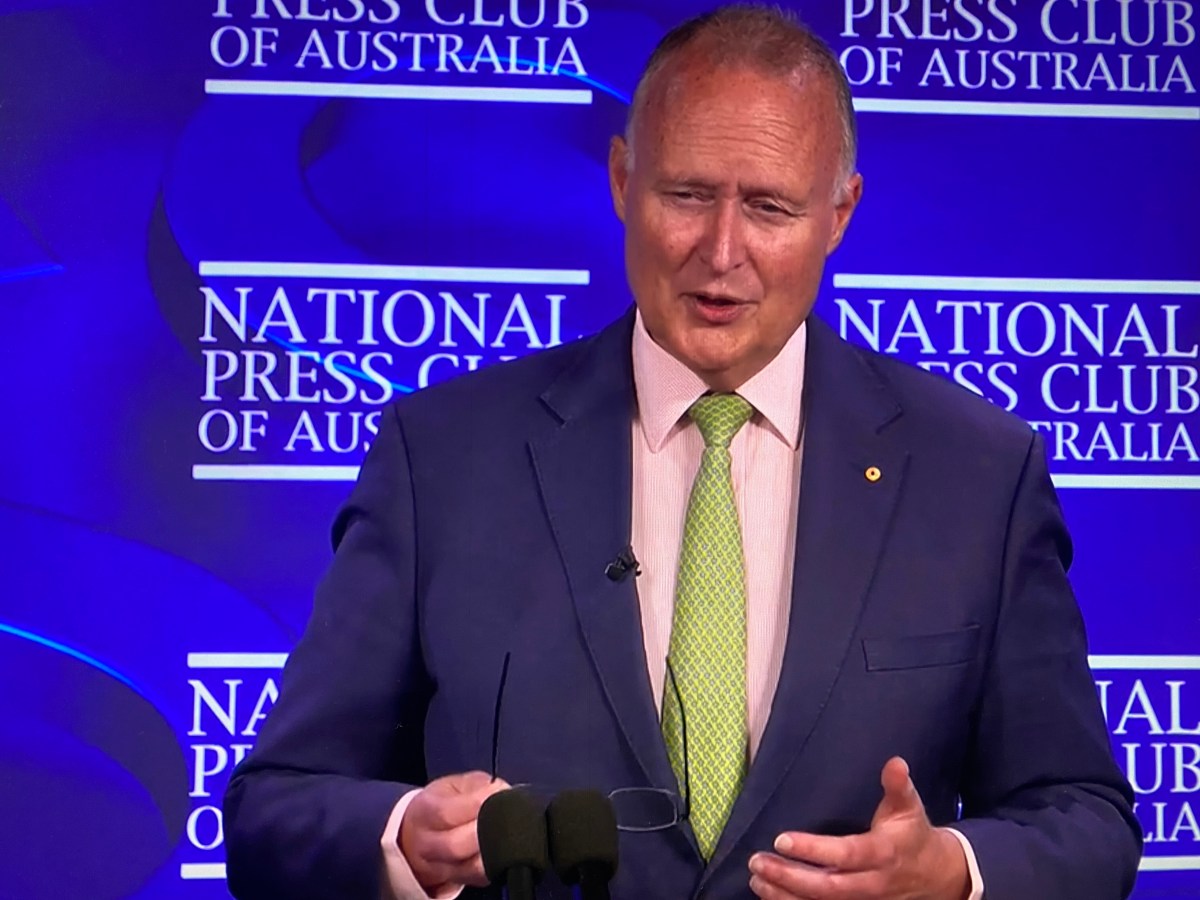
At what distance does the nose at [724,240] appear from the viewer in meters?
2.05

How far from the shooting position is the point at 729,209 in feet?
6.79

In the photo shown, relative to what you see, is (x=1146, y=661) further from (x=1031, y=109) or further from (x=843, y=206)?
(x=843, y=206)

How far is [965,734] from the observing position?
2029 millimetres

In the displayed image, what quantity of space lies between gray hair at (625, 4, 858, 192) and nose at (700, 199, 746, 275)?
0.62ft

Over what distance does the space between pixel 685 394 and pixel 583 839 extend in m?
0.84

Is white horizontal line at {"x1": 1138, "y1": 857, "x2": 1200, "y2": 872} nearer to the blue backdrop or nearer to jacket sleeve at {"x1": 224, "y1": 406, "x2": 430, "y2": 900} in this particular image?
the blue backdrop

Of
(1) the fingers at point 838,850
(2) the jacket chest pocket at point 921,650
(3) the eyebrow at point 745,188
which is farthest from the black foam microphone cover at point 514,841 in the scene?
(3) the eyebrow at point 745,188

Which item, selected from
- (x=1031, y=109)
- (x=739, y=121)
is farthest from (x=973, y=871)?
(x=1031, y=109)

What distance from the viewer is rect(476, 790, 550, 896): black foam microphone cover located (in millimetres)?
1390

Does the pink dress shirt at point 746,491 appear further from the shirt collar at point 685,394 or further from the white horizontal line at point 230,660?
the white horizontal line at point 230,660

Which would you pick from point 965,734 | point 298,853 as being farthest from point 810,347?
point 298,853

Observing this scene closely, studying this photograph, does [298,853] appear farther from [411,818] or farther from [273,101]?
[273,101]

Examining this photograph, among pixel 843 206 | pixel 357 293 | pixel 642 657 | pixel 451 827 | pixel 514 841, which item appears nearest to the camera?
pixel 514 841

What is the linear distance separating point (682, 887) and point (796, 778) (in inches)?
7.2
